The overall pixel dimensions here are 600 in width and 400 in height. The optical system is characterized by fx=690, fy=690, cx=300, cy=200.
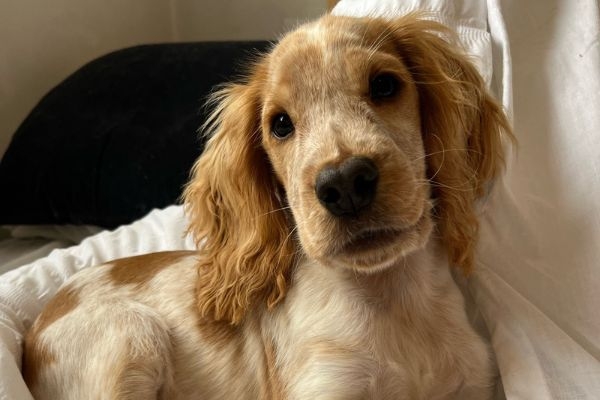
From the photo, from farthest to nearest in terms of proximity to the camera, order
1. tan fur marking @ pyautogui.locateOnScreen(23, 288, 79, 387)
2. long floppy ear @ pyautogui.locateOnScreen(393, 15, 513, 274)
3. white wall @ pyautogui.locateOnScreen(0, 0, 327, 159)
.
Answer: white wall @ pyautogui.locateOnScreen(0, 0, 327, 159), tan fur marking @ pyautogui.locateOnScreen(23, 288, 79, 387), long floppy ear @ pyautogui.locateOnScreen(393, 15, 513, 274)

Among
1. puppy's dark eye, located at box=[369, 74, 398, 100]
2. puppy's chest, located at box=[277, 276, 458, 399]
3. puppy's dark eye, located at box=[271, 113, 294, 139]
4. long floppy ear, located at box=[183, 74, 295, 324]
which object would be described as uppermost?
puppy's dark eye, located at box=[369, 74, 398, 100]

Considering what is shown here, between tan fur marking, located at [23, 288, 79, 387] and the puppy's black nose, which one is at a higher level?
the puppy's black nose

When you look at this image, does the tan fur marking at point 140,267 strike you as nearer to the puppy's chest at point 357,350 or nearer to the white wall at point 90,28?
the puppy's chest at point 357,350

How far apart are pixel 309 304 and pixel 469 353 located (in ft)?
1.13

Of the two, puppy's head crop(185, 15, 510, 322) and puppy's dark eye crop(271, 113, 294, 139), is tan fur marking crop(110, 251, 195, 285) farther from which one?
puppy's dark eye crop(271, 113, 294, 139)

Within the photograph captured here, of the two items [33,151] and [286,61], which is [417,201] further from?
[33,151]

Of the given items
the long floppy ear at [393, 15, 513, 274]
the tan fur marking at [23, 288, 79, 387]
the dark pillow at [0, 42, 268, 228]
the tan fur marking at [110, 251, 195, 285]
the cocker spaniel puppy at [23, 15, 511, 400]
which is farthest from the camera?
the dark pillow at [0, 42, 268, 228]

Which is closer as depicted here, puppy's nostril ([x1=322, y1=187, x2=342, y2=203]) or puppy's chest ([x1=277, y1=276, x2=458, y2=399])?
puppy's nostril ([x1=322, y1=187, x2=342, y2=203])

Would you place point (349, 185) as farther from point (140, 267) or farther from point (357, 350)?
point (140, 267)

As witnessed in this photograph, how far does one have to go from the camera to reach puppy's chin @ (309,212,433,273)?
119 centimetres

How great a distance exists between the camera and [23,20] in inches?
125

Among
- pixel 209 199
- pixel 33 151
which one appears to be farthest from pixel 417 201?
pixel 33 151

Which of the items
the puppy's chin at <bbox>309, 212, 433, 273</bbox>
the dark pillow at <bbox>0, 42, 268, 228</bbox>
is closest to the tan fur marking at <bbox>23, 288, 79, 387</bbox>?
the puppy's chin at <bbox>309, 212, 433, 273</bbox>

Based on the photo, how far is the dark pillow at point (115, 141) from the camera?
2689 mm
